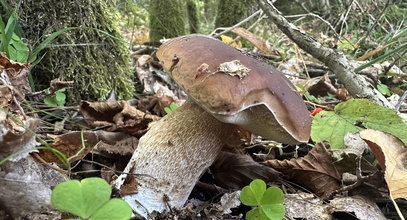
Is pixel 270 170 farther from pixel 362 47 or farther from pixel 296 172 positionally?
pixel 362 47

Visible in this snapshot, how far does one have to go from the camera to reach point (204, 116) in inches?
57.7

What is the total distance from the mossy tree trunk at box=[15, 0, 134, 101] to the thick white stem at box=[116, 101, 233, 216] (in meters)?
0.80

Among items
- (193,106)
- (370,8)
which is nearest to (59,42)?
(193,106)

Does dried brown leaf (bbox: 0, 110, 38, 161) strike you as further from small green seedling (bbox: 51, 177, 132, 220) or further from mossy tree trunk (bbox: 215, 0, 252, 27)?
mossy tree trunk (bbox: 215, 0, 252, 27)

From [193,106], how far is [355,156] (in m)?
0.75

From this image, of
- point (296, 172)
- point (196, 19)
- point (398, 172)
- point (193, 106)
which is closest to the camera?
point (398, 172)

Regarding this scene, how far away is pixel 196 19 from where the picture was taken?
5754 mm

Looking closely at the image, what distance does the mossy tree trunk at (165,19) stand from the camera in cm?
465

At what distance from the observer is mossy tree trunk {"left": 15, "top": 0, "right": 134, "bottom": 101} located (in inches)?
77.0

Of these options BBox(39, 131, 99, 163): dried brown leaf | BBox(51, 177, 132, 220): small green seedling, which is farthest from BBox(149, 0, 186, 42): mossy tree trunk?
BBox(51, 177, 132, 220): small green seedling

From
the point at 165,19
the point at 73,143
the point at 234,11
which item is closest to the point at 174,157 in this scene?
the point at 73,143

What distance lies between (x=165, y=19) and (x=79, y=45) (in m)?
2.78

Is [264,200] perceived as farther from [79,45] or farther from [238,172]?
[79,45]

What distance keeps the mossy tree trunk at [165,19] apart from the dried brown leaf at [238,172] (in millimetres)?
3150
